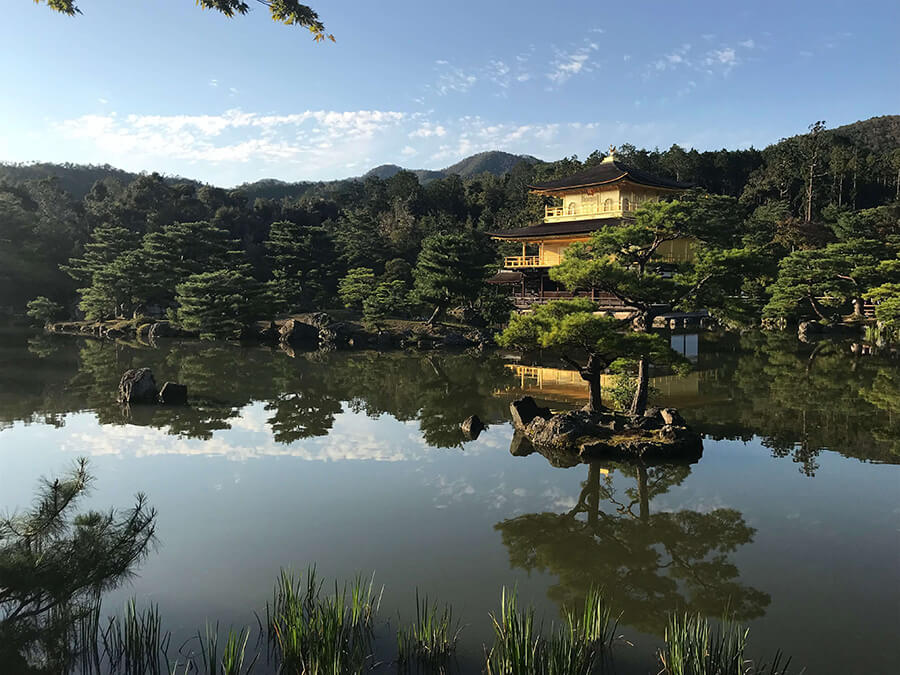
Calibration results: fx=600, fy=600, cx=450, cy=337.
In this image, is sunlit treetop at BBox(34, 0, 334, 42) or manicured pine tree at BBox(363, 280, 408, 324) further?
manicured pine tree at BBox(363, 280, 408, 324)

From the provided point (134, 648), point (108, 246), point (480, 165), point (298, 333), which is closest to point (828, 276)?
point (298, 333)

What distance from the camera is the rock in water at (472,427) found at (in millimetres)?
11541

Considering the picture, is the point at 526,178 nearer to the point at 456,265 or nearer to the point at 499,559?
the point at 456,265

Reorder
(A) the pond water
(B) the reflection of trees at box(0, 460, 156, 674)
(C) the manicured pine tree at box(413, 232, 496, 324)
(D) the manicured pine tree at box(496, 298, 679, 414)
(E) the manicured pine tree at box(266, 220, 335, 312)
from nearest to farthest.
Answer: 1. (B) the reflection of trees at box(0, 460, 156, 674)
2. (A) the pond water
3. (D) the manicured pine tree at box(496, 298, 679, 414)
4. (C) the manicured pine tree at box(413, 232, 496, 324)
5. (E) the manicured pine tree at box(266, 220, 335, 312)

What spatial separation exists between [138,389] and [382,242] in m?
27.6

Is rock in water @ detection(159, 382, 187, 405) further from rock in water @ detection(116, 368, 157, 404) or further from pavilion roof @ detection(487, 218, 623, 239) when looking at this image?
pavilion roof @ detection(487, 218, 623, 239)

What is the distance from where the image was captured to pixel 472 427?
11812 mm

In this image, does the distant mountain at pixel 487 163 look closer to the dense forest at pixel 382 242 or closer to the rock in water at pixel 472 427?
the dense forest at pixel 382 242

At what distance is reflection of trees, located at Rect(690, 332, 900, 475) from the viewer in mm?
10516

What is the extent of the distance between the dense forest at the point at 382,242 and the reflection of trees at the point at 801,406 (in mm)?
2195

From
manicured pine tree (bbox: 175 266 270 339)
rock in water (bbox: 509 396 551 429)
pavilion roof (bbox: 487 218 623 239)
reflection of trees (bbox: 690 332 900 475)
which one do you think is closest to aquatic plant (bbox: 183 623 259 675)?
rock in water (bbox: 509 396 551 429)

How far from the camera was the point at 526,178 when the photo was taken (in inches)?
2579

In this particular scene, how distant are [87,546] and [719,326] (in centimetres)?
3432

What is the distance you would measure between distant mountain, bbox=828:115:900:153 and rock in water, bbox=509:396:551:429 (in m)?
79.4
